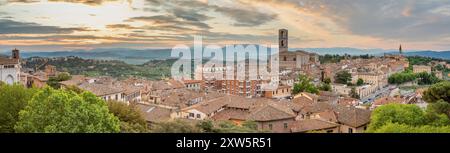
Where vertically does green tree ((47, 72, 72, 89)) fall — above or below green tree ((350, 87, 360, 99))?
above

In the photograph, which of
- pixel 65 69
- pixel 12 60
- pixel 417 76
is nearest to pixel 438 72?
pixel 417 76

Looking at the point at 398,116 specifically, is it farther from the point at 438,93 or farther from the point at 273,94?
the point at 273,94

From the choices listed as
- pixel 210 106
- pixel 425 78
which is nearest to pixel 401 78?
pixel 425 78

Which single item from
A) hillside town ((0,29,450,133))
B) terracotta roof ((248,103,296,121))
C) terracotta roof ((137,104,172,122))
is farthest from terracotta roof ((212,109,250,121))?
terracotta roof ((137,104,172,122))

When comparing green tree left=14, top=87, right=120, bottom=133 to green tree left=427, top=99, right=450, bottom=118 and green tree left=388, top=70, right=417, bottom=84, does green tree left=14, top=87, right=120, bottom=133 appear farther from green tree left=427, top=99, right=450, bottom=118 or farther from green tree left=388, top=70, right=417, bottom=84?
green tree left=388, top=70, right=417, bottom=84

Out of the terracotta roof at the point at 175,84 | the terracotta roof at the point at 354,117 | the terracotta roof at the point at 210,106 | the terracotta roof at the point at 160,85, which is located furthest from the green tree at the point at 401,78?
the terracotta roof at the point at 210,106
